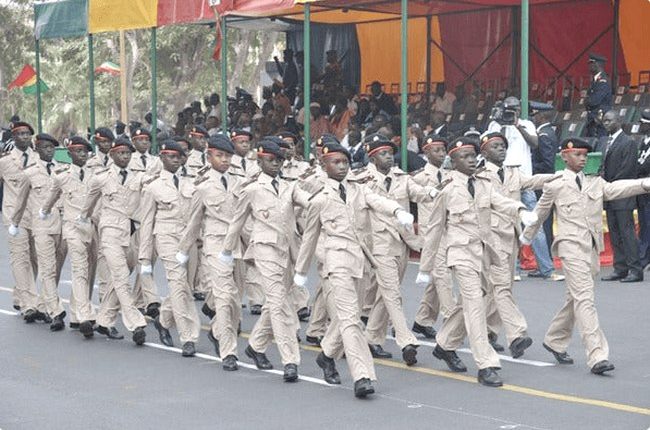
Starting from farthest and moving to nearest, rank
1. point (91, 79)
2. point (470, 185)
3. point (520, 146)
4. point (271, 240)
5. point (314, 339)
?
point (91, 79) → point (520, 146) → point (314, 339) → point (271, 240) → point (470, 185)

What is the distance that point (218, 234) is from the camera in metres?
11.2

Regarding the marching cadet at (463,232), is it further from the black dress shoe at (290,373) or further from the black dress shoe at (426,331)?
the black dress shoe at (426,331)

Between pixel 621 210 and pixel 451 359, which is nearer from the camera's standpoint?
pixel 451 359

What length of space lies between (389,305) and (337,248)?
97 centimetres

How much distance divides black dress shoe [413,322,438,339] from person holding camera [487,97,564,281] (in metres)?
4.01

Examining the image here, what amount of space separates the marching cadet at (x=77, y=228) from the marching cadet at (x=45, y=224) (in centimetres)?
25

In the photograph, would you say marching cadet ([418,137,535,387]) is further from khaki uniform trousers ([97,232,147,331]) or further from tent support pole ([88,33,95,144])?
tent support pole ([88,33,95,144])

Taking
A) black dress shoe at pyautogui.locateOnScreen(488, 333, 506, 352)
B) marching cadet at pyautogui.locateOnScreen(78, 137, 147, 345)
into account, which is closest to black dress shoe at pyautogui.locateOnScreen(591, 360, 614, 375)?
black dress shoe at pyautogui.locateOnScreen(488, 333, 506, 352)

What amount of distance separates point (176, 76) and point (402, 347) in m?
39.4

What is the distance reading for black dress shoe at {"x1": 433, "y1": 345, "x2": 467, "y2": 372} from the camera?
408 inches

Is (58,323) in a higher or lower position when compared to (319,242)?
lower

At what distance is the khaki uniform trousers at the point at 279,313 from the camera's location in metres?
10.2

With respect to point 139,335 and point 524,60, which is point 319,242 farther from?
point 524,60

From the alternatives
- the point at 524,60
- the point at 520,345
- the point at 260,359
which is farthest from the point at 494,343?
the point at 524,60
